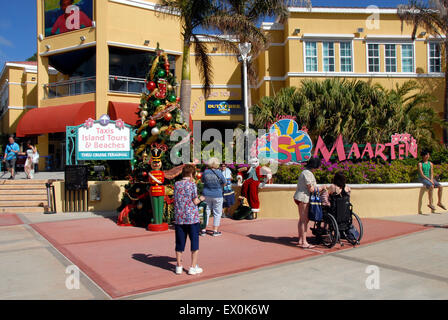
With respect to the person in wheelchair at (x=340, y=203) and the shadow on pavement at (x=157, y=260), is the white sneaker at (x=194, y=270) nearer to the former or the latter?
the shadow on pavement at (x=157, y=260)

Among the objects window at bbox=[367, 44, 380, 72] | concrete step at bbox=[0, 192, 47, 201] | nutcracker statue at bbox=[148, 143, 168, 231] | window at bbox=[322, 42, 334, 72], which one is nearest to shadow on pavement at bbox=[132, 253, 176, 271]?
nutcracker statue at bbox=[148, 143, 168, 231]

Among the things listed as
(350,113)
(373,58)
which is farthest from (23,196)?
(373,58)

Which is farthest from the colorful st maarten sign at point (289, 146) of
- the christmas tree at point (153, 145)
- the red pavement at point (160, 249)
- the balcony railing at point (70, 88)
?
the balcony railing at point (70, 88)

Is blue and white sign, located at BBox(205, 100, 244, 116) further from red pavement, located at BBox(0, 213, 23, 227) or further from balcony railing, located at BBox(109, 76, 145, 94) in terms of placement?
red pavement, located at BBox(0, 213, 23, 227)

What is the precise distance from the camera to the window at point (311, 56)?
66.0ft

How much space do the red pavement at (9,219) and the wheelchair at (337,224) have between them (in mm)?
8020

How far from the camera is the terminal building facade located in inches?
772

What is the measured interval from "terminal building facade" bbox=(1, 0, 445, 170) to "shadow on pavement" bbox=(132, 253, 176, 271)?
13.5 metres

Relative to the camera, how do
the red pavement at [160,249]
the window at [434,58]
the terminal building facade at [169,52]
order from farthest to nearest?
the window at [434,58], the terminal building facade at [169,52], the red pavement at [160,249]

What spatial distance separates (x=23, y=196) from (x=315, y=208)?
411 inches

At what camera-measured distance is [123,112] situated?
61.8 ft

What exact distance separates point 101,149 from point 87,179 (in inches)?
48.0

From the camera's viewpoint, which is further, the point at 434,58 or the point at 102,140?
the point at 434,58

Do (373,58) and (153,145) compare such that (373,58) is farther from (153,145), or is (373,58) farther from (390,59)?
(153,145)
